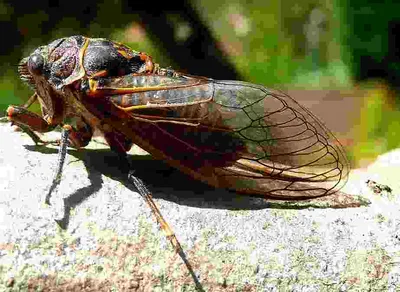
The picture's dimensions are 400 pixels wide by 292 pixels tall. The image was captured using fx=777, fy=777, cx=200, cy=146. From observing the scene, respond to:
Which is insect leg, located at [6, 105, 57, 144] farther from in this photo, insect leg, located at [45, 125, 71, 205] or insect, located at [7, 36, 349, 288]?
insect leg, located at [45, 125, 71, 205]

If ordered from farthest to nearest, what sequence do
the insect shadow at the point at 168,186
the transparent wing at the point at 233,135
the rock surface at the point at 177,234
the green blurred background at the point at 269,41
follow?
the green blurred background at the point at 269,41 < the transparent wing at the point at 233,135 < the insect shadow at the point at 168,186 < the rock surface at the point at 177,234

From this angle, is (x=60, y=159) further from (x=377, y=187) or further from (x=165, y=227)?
(x=377, y=187)

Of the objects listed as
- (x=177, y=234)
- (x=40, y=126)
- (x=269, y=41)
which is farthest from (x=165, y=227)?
(x=269, y=41)

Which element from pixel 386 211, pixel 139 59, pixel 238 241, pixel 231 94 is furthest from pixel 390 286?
pixel 139 59

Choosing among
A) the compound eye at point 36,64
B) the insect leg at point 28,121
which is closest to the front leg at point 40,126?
the insect leg at point 28,121

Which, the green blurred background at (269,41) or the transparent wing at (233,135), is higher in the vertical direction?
the green blurred background at (269,41)

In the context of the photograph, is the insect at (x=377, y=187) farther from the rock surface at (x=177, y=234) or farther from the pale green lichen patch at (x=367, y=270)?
the pale green lichen patch at (x=367, y=270)
